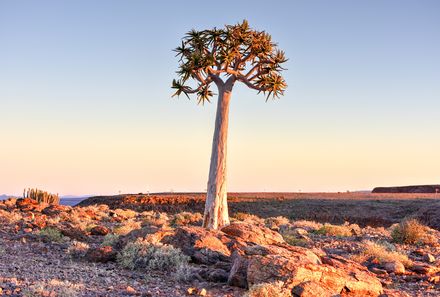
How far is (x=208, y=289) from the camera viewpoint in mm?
9961

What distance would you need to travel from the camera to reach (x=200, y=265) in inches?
481

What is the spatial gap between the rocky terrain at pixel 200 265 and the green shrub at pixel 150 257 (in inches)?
0.9

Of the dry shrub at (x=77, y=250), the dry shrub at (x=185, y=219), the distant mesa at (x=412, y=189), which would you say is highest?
the distant mesa at (x=412, y=189)

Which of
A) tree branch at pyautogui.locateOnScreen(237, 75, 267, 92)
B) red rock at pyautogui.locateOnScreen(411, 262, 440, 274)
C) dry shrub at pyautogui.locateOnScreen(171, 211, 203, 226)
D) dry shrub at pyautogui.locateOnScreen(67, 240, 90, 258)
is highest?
tree branch at pyautogui.locateOnScreen(237, 75, 267, 92)

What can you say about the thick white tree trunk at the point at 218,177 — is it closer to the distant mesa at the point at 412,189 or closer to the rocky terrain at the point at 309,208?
the rocky terrain at the point at 309,208

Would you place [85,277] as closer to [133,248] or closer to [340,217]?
[133,248]

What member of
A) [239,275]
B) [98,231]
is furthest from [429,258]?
[98,231]

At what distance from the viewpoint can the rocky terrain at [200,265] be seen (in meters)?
9.30

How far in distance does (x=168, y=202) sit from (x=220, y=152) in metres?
26.2

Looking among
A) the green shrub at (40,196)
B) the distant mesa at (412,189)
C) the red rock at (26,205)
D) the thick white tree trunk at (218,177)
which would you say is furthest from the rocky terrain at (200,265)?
the distant mesa at (412,189)

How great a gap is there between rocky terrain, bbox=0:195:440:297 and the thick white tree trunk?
10.3 feet

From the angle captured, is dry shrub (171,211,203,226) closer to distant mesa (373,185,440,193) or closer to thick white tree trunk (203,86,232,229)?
thick white tree trunk (203,86,232,229)

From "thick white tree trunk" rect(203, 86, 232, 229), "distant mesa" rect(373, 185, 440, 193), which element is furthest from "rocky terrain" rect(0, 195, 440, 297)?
"distant mesa" rect(373, 185, 440, 193)

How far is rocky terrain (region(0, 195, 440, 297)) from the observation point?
366 inches
